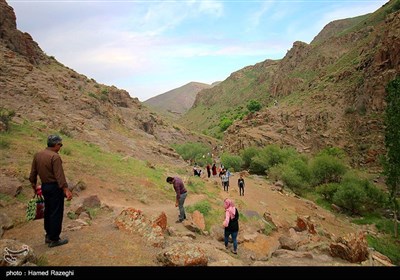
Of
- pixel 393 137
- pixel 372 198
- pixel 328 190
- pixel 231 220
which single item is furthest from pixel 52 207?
pixel 328 190

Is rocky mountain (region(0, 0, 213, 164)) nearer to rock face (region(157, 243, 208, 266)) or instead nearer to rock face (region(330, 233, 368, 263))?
rock face (region(157, 243, 208, 266))

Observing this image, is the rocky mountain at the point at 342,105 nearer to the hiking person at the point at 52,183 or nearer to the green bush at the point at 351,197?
the green bush at the point at 351,197

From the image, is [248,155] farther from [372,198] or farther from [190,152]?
[372,198]

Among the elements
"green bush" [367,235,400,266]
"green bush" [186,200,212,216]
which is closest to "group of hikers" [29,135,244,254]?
"green bush" [186,200,212,216]

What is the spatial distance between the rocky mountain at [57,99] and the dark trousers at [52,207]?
18.9m

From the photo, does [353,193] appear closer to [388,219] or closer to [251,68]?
[388,219]

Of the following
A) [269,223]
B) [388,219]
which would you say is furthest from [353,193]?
[269,223]

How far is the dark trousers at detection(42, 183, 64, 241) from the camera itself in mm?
5473

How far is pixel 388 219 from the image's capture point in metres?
23.9

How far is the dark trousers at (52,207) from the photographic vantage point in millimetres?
5473

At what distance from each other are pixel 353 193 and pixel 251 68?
120274 mm

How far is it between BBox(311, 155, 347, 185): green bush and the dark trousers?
2962cm

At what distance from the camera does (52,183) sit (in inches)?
216

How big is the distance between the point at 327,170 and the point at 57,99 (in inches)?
1134
